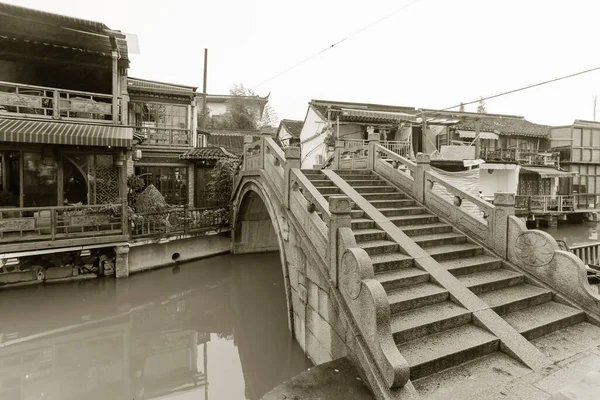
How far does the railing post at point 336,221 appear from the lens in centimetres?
510

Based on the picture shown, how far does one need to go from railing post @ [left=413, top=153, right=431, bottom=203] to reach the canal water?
4.78 metres

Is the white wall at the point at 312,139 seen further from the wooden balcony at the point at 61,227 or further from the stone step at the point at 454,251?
the stone step at the point at 454,251

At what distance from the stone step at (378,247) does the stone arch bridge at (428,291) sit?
25mm

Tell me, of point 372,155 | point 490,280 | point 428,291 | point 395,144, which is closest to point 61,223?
point 372,155

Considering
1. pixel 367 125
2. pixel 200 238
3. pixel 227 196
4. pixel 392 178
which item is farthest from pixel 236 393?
pixel 367 125

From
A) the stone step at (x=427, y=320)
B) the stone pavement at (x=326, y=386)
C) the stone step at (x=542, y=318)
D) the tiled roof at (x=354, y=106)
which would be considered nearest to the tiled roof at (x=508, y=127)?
the tiled roof at (x=354, y=106)

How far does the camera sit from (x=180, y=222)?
1315 cm

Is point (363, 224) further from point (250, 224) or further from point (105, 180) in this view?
point (105, 180)

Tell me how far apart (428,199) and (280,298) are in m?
5.46

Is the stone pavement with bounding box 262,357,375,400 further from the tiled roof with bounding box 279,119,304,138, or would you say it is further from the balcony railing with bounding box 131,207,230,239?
the tiled roof with bounding box 279,119,304,138

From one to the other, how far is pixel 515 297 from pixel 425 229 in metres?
2.09

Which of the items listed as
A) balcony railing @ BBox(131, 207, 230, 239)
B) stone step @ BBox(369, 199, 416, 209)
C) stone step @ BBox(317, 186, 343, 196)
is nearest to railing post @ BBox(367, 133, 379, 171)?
stone step @ BBox(369, 199, 416, 209)

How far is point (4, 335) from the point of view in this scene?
770 cm

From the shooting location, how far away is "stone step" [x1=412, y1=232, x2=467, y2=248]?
669 cm
